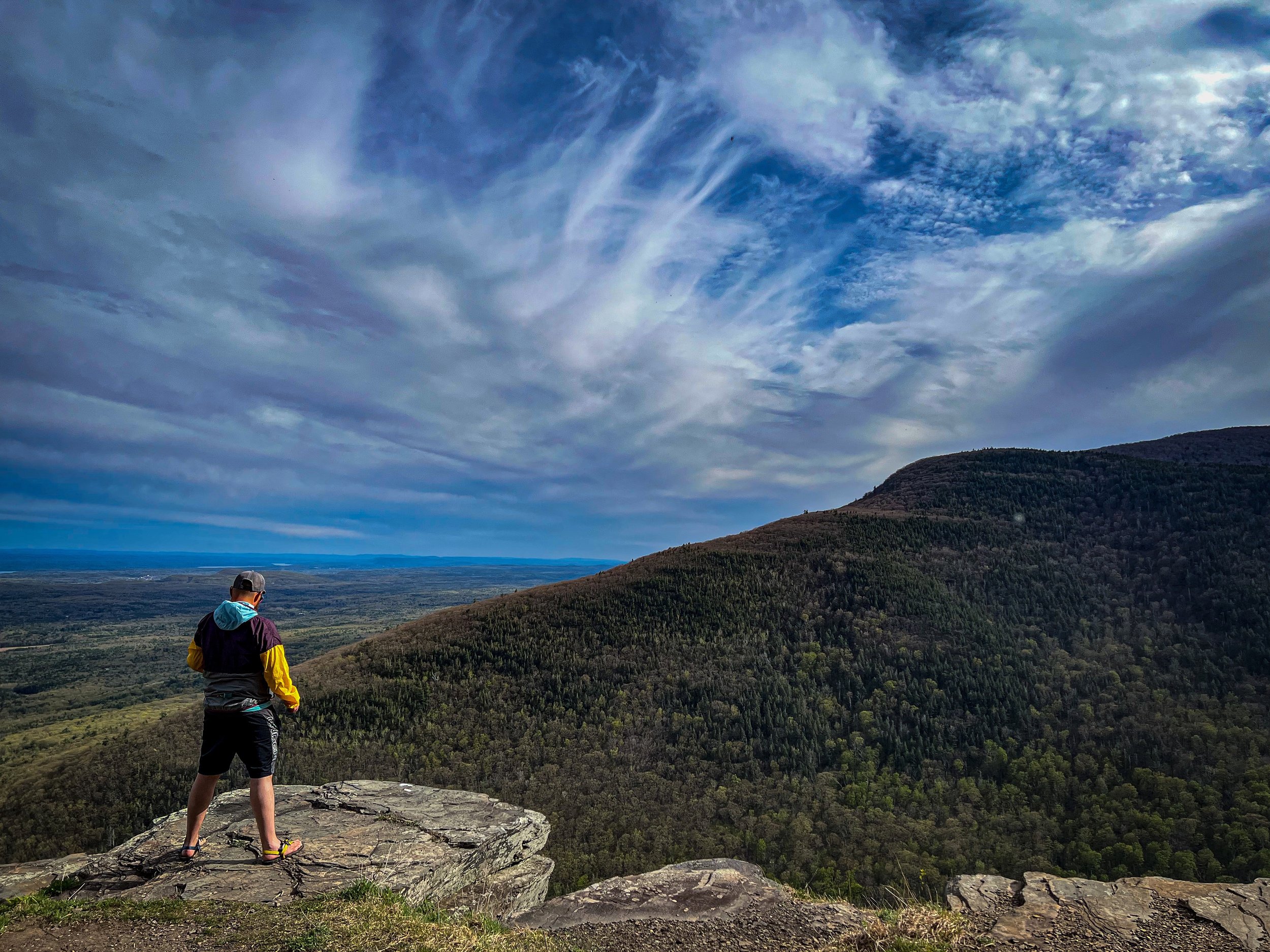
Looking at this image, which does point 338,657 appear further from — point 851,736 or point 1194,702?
point 1194,702

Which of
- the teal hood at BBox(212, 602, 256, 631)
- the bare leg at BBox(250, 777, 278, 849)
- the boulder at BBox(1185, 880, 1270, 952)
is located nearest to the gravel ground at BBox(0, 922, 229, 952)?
the bare leg at BBox(250, 777, 278, 849)

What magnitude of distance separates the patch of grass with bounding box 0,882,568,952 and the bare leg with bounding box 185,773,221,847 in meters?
1.11

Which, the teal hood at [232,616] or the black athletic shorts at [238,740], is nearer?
the teal hood at [232,616]

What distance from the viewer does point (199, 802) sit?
7.95m

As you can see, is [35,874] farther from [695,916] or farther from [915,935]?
[915,935]

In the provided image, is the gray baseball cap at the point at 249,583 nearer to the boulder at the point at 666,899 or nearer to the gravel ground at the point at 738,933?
the gravel ground at the point at 738,933

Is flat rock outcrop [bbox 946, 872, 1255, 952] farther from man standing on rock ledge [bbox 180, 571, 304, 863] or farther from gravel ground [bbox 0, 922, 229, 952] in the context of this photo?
man standing on rock ledge [bbox 180, 571, 304, 863]

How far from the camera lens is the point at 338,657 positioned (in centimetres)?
4616

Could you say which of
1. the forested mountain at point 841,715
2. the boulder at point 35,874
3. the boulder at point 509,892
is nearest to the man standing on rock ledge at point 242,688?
the boulder at point 35,874

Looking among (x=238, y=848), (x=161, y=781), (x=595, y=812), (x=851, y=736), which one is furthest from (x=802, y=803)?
(x=161, y=781)

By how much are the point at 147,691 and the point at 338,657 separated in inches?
2508

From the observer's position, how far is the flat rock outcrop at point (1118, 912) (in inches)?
315

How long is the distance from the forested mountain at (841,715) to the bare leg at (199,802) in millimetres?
18715

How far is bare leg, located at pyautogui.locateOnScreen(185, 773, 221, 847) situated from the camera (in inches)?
306
